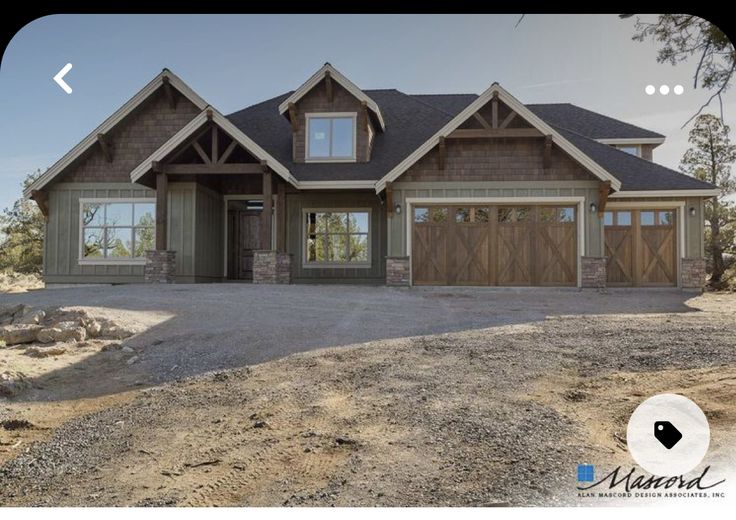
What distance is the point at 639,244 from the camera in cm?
1401

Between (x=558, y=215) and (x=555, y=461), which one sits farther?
(x=558, y=215)

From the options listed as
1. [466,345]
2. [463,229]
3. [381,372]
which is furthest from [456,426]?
[463,229]

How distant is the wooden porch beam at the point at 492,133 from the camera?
12.8 meters

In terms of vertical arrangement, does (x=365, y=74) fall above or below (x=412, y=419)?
above

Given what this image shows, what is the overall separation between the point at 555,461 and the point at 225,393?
289cm

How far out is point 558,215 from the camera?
43.4ft

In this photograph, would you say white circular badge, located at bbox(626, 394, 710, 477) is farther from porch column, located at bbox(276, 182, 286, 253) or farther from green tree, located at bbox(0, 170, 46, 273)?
green tree, located at bbox(0, 170, 46, 273)

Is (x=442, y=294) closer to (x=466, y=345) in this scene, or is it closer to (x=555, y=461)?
(x=466, y=345)

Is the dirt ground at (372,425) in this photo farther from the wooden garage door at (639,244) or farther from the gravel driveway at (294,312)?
the wooden garage door at (639,244)

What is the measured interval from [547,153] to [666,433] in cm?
1182

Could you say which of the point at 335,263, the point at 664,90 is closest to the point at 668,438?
the point at 664,90

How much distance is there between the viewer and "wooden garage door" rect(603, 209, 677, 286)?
45.6 ft

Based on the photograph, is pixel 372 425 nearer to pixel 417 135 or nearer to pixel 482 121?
pixel 482 121

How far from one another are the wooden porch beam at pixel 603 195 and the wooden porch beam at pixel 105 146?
41.8ft
